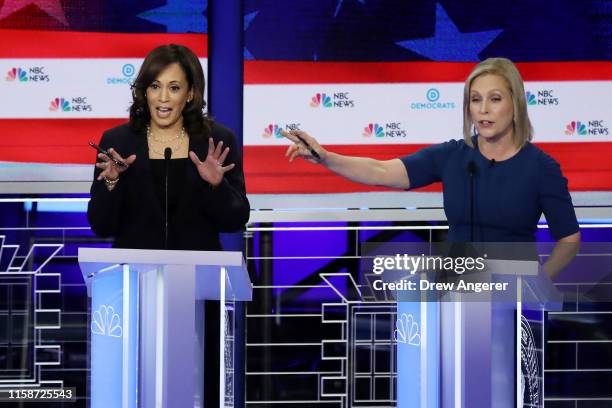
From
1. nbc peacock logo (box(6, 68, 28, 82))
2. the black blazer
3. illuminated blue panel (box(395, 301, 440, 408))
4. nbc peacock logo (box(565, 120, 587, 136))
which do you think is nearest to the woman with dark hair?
the black blazer

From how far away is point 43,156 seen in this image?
16.6 ft

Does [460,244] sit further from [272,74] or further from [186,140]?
[272,74]

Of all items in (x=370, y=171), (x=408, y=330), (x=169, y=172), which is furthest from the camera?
(x=370, y=171)

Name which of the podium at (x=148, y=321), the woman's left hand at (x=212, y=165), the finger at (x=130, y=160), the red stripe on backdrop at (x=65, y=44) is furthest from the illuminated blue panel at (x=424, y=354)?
the red stripe on backdrop at (x=65, y=44)

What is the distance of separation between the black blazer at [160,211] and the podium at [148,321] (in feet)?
2.25

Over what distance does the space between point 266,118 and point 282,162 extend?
0.22 metres

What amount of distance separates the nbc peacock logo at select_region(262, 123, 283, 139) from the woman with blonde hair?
112 centimetres

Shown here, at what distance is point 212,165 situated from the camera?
3287 millimetres

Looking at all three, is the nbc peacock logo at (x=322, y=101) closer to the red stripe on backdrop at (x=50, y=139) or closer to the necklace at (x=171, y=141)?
the red stripe on backdrop at (x=50, y=139)

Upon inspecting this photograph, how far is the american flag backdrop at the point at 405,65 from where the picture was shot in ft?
16.9

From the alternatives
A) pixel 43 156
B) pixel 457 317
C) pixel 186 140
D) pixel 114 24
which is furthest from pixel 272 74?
pixel 457 317

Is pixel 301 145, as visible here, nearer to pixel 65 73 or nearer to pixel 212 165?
pixel 212 165

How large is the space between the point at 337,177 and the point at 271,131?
1.24ft

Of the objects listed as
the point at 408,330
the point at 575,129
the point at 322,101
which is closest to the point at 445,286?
the point at 408,330
